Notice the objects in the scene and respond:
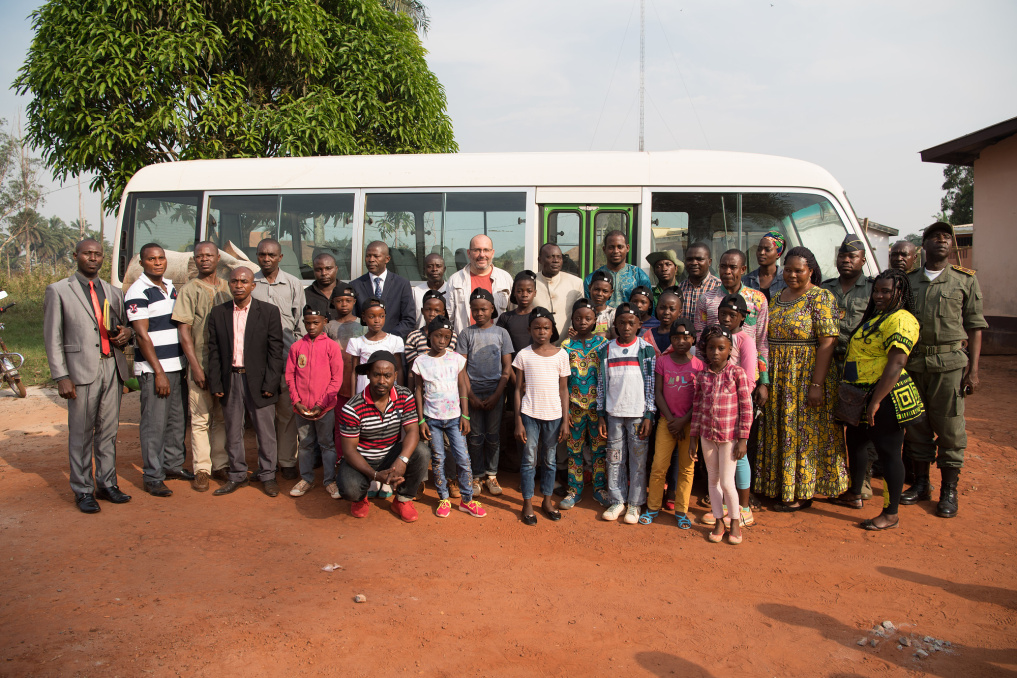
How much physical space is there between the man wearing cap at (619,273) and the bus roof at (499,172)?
1020 millimetres

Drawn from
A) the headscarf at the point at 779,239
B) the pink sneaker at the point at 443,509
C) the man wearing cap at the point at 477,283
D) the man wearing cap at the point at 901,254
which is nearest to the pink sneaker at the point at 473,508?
the pink sneaker at the point at 443,509

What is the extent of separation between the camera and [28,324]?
1565 centimetres

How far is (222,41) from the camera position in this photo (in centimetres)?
975

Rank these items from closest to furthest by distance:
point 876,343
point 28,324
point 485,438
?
point 876,343
point 485,438
point 28,324

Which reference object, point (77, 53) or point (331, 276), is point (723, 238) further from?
point (77, 53)

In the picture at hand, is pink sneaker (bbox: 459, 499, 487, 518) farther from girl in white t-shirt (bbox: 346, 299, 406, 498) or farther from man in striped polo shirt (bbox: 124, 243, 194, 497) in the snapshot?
man in striped polo shirt (bbox: 124, 243, 194, 497)

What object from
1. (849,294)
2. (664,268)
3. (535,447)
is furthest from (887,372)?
(535,447)

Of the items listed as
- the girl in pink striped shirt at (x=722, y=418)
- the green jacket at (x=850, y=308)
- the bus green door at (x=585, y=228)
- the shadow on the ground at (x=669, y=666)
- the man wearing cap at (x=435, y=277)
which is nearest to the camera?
the shadow on the ground at (x=669, y=666)

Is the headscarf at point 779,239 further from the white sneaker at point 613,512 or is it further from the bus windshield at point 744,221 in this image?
the white sneaker at point 613,512

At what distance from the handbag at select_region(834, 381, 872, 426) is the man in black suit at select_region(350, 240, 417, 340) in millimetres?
3418

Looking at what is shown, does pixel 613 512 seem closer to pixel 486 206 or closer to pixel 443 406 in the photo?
pixel 443 406

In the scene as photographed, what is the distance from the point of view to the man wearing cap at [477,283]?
213 inches

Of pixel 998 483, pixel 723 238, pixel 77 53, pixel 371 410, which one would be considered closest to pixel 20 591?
pixel 371 410

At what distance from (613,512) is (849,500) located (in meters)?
1.97
